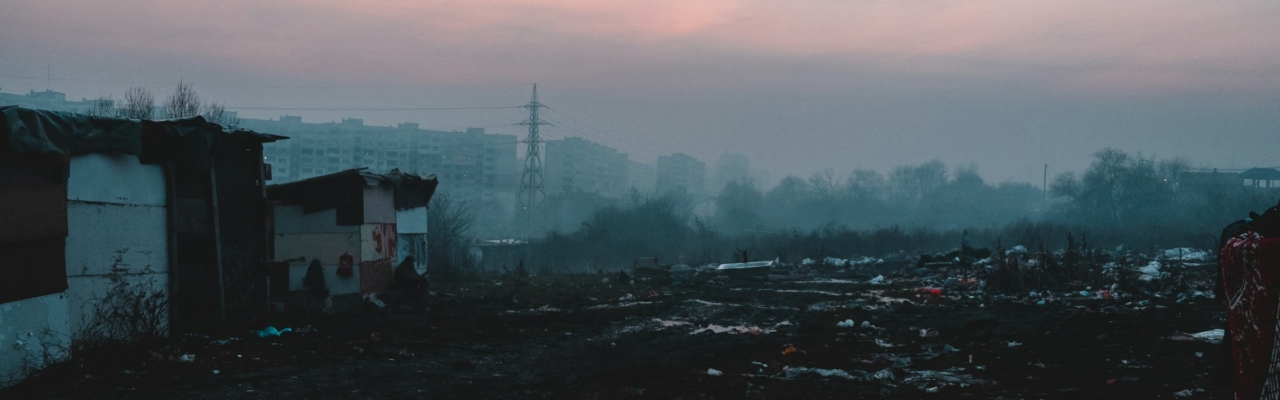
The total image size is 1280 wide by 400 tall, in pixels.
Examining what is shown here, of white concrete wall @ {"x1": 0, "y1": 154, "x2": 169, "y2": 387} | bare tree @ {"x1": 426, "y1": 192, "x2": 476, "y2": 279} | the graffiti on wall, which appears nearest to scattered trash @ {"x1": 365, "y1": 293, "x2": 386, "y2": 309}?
the graffiti on wall

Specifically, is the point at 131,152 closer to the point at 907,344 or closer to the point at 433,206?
the point at 907,344

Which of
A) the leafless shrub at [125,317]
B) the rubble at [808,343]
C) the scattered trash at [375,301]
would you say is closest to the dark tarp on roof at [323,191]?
the scattered trash at [375,301]

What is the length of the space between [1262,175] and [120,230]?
72773 mm

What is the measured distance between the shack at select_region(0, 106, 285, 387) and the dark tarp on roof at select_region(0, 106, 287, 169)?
0.01 meters

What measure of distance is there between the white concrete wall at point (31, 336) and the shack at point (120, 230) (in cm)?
1

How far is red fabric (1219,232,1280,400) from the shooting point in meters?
2.72

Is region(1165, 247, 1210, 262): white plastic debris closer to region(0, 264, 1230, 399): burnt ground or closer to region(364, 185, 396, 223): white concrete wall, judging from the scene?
region(0, 264, 1230, 399): burnt ground

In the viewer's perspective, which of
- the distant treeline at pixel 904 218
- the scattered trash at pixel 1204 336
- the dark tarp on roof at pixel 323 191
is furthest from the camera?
the distant treeline at pixel 904 218

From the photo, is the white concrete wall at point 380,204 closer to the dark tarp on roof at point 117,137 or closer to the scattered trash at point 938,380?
the dark tarp on roof at point 117,137

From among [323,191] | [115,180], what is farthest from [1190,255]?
[115,180]

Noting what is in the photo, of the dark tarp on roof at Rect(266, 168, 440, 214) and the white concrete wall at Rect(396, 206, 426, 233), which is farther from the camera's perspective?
the white concrete wall at Rect(396, 206, 426, 233)

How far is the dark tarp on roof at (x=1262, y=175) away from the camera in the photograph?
6041cm

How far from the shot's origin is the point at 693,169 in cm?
13175

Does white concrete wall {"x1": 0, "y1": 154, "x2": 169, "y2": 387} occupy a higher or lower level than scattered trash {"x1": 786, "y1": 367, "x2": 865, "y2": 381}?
higher
